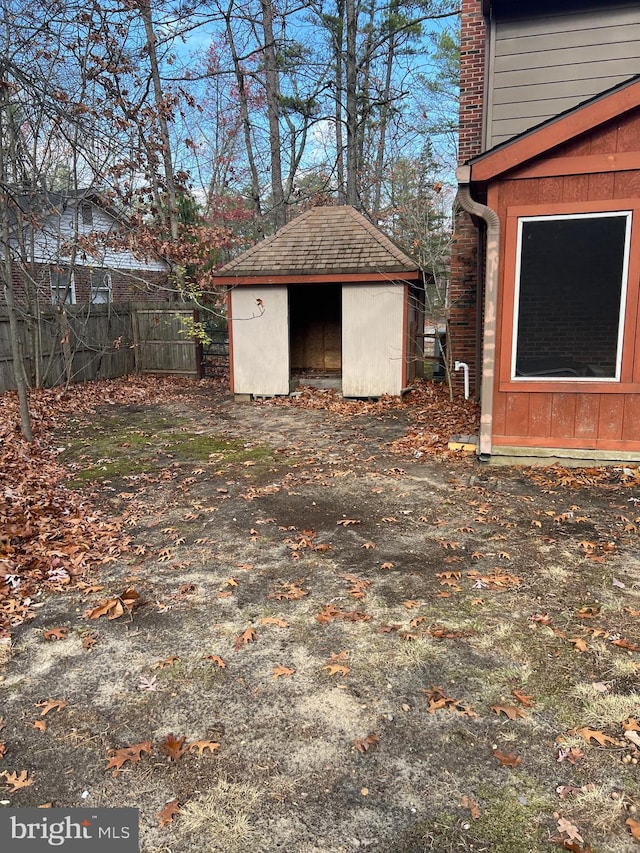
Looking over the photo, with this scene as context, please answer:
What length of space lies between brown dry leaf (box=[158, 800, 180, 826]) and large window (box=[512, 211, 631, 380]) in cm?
563

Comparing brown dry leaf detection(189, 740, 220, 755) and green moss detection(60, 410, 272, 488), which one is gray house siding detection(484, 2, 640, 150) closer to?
green moss detection(60, 410, 272, 488)

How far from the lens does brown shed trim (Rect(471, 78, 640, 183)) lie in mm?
5684

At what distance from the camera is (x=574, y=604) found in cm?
379

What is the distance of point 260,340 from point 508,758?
35.2 feet

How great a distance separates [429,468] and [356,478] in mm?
974

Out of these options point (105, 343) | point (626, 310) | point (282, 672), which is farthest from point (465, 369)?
point (105, 343)

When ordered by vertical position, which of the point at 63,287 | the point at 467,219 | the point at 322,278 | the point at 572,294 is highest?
the point at 467,219

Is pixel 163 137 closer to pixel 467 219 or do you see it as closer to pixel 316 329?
pixel 467 219

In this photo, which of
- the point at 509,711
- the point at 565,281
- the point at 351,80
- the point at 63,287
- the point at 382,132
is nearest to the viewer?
the point at 509,711

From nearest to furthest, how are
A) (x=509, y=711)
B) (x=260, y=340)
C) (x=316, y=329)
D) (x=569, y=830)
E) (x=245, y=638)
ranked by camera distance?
1. (x=569, y=830)
2. (x=509, y=711)
3. (x=245, y=638)
4. (x=260, y=340)
5. (x=316, y=329)

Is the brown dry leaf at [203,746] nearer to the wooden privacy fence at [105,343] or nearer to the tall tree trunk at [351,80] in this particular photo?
the wooden privacy fence at [105,343]

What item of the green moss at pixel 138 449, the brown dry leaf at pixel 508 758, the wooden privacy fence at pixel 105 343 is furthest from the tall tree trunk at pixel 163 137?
the brown dry leaf at pixel 508 758

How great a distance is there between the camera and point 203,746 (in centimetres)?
263

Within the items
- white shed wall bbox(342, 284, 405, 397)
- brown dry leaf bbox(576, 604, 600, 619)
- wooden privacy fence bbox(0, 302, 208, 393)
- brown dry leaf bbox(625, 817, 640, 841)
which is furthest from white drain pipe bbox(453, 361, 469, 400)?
brown dry leaf bbox(625, 817, 640, 841)
